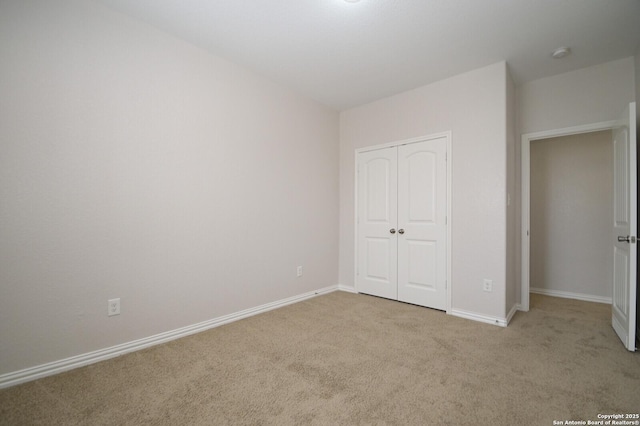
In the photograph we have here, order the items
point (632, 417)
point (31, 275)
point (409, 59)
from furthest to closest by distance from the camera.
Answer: point (409, 59) → point (31, 275) → point (632, 417)

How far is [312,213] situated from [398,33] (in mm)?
2237

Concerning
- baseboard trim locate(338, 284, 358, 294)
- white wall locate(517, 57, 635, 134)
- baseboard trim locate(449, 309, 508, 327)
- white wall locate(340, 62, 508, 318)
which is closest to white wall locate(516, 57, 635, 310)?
white wall locate(517, 57, 635, 134)

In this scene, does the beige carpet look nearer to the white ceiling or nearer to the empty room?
the empty room

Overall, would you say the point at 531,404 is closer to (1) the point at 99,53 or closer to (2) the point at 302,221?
(2) the point at 302,221

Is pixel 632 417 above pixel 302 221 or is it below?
below

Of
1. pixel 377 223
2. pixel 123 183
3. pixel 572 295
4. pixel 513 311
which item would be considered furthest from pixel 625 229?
pixel 123 183

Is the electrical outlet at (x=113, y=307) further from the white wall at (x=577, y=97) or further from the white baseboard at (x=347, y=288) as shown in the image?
the white wall at (x=577, y=97)

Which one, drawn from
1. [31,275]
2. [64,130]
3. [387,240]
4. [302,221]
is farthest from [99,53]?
[387,240]

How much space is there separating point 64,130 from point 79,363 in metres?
1.62

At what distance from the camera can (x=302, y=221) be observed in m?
3.80

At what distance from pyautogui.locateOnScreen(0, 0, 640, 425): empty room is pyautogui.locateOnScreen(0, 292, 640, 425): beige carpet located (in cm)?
2

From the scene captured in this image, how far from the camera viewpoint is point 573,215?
3971 mm

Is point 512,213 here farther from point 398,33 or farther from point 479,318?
point 398,33

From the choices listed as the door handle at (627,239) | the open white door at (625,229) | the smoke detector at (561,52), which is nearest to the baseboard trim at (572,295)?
the open white door at (625,229)
